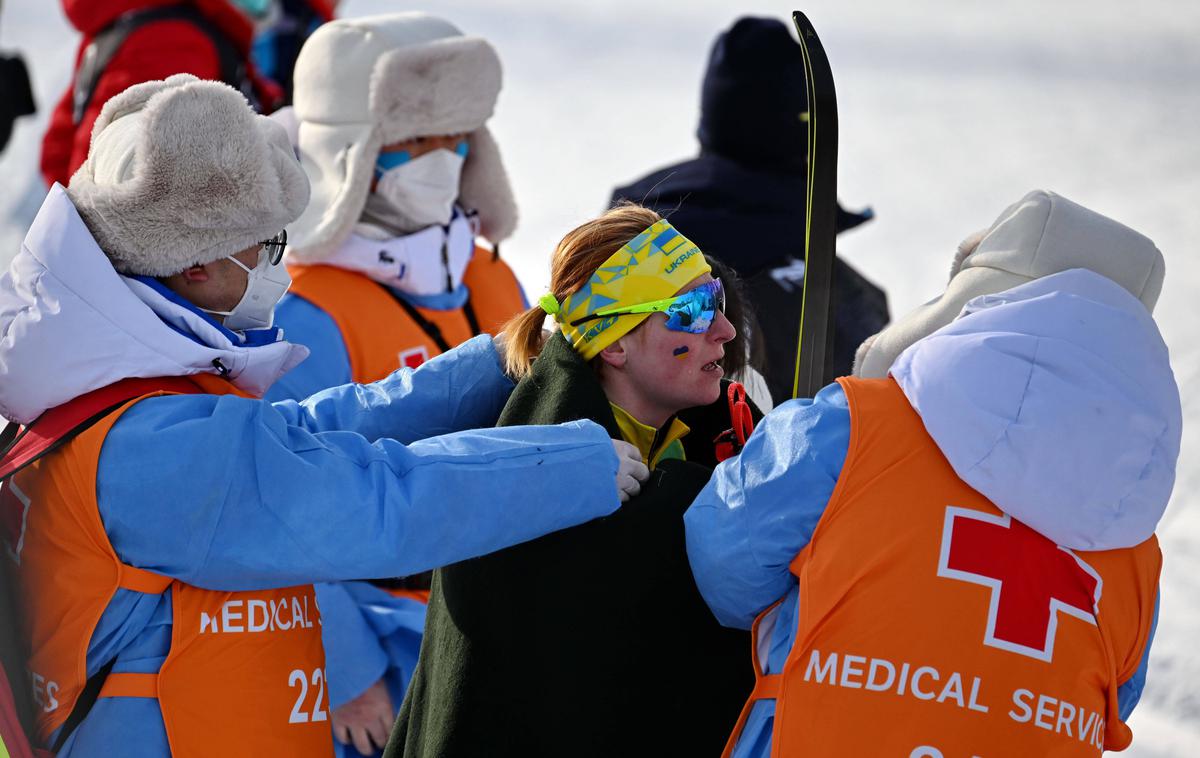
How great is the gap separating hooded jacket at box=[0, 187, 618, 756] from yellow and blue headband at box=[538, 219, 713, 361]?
308 millimetres

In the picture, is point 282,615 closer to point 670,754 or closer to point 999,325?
point 670,754

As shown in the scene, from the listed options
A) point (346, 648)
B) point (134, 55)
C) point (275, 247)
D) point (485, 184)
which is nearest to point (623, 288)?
point (275, 247)

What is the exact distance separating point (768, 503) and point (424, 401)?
2.90 ft

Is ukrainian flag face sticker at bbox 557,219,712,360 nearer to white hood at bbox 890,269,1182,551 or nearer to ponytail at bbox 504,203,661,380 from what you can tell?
ponytail at bbox 504,203,661,380

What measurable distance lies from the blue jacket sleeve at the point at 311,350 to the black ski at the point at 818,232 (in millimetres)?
1329

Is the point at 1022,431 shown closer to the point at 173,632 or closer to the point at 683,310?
the point at 683,310

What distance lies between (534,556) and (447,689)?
0.26 metres

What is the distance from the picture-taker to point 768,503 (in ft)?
6.57

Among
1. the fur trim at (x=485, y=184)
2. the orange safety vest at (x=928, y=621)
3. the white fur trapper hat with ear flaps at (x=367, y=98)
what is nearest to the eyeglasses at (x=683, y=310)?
the orange safety vest at (x=928, y=621)

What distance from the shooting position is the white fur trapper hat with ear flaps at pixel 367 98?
3695 mm

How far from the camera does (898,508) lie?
197 centimetres

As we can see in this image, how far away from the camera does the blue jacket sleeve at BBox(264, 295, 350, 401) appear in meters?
3.36

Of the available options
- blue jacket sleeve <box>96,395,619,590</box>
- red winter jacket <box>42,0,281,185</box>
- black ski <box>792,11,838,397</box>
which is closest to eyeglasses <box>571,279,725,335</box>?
black ski <box>792,11,838,397</box>

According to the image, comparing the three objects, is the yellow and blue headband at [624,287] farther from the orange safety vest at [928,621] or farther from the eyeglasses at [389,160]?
the eyeglasses at [389,160]
